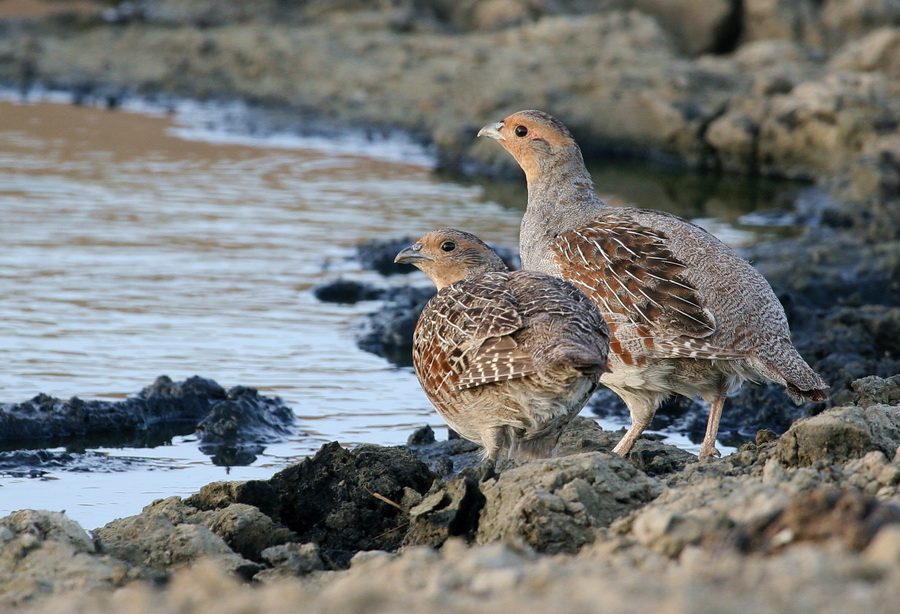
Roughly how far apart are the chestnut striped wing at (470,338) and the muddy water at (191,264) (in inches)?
64.1

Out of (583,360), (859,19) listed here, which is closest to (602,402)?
(583,360)

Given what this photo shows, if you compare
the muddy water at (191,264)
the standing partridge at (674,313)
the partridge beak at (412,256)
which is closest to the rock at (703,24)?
Result: the muddy water at (191,264)

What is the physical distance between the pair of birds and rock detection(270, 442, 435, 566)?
480 millimetres

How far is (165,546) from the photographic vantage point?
5000 mm

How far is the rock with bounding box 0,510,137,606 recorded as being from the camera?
174 inches

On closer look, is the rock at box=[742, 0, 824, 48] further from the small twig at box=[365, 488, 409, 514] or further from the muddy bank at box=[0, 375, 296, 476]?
the small twig at box=[365, 488, 409, 514]

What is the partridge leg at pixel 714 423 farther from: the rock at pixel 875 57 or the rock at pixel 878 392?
the rock at pixel 875 57

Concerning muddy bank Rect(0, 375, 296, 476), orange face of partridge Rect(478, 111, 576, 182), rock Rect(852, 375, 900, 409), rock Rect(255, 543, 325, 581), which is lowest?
muddy bank Rect(0, 375, 296, 476)

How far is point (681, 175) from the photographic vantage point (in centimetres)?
1636

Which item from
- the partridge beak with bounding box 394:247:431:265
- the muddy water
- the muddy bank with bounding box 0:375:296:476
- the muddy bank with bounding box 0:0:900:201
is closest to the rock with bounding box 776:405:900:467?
the partridge beak with bounding box 394:247:431:265

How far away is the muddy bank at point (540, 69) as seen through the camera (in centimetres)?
1622

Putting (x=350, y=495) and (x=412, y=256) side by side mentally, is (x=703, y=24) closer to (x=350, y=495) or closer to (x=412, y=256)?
(x=412, y=256)

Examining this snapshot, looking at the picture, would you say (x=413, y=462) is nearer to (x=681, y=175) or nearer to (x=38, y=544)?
(x=38, y=544)

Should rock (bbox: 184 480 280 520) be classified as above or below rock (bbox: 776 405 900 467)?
below
